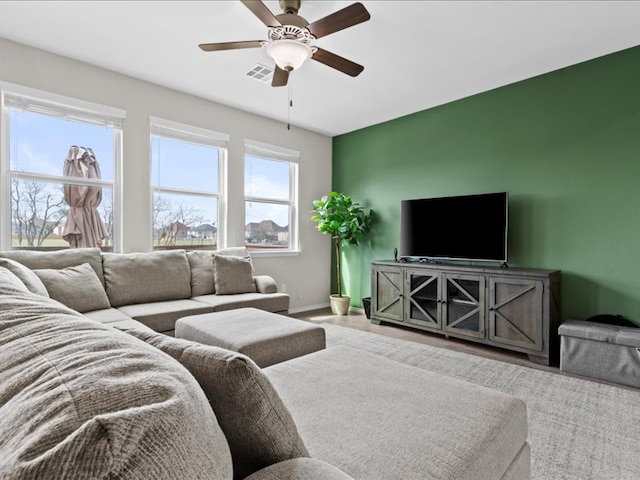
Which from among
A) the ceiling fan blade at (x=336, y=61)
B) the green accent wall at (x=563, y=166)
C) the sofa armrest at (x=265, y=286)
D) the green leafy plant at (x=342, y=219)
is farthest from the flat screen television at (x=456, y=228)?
the ceiling fan blade at (x=336, y=61)

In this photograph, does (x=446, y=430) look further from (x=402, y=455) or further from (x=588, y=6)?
(x=588, y=6)

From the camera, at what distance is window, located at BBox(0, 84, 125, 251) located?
299 cm

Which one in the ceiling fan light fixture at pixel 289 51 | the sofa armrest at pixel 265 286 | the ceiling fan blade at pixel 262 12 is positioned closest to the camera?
the ceiling fan blade at pixel 262 12

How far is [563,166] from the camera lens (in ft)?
11.0

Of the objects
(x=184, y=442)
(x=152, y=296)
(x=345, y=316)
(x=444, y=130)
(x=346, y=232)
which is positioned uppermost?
(x=444, y=130)

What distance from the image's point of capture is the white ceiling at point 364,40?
8.09ft

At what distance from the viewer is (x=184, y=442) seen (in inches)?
16.1

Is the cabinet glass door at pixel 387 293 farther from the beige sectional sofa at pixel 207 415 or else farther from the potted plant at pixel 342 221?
the beige sectional sofa at pixel 207 415

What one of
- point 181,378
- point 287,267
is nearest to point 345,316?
point 287,267

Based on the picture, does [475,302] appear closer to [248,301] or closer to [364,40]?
[248,301]

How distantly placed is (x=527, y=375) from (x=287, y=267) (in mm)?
3196

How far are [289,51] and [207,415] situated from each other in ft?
7.92

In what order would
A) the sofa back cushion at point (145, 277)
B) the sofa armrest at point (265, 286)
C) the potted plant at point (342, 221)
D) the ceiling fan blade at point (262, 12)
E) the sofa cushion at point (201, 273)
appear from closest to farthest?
the ceiling fan blade at point (262, 12)
the sofa back cushion at point (145, 277)
the sofa cushion at point (201, 273)
the sofa armrest at point (265, 286)
the potted plant at point (342, 221)

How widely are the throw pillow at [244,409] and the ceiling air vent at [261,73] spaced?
10.6ft
